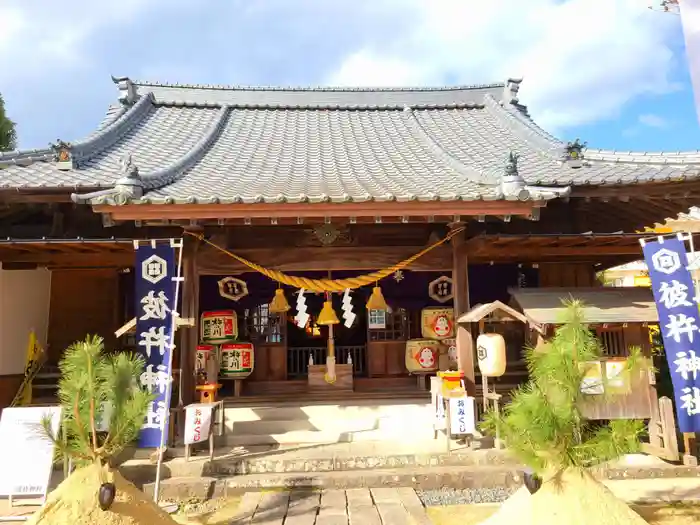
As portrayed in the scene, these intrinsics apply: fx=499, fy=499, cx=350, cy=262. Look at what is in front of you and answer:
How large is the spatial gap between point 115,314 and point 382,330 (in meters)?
5.42

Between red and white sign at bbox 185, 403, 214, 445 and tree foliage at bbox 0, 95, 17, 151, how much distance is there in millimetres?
18478

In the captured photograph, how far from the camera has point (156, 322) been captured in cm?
655

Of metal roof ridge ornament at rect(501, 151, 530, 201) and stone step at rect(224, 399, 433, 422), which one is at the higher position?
metal roof ridge ornament at rect(501, 151, 530, 201)

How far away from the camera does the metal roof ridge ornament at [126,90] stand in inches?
483

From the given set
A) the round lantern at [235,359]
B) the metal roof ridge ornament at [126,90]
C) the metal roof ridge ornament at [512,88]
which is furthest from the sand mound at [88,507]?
the metal roof ridge ornament at [512,88]

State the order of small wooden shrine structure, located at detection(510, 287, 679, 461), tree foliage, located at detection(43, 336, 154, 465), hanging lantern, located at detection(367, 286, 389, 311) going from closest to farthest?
1. tree foliage, located at detection(43, 336, 154, 465)
2. small wooden shrine structure, located at detection(510, 287, 679, 461)
3. hanging lantern, located at detection(367, 286, 389, 311)

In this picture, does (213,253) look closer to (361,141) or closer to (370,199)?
(370,199)

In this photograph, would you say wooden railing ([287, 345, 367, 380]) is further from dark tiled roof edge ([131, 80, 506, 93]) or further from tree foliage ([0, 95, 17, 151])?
tree foliage ([0, 95, 17, 151])

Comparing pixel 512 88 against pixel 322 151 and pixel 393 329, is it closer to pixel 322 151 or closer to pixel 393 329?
pixel 322 151

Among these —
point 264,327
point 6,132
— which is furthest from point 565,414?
point 6,132

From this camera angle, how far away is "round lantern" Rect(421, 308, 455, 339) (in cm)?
945

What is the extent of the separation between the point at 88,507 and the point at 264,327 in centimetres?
690

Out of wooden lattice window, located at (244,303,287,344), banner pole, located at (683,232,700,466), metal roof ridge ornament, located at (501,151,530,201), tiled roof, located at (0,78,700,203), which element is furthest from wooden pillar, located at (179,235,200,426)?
banner pole, located at (683,232,700,466)

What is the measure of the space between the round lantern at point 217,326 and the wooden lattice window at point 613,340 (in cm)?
611
